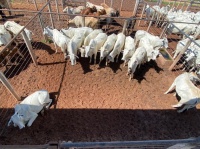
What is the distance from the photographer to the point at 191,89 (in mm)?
4629

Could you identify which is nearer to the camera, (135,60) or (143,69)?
(135,60)

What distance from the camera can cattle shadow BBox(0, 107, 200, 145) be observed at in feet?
13.0

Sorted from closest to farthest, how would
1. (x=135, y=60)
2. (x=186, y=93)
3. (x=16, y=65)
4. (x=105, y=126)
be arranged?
(x=105, y=126)
(x=186, y=93)
(x=135, y=60)
(x=16, y=65)

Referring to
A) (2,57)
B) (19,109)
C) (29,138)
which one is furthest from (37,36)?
(29,138)

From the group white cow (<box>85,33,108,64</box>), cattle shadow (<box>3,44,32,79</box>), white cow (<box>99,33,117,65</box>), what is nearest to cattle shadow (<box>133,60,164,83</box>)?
white cow (<box>99,33,117,65</box>)

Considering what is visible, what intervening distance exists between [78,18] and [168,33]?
6.15m

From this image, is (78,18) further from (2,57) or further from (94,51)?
(2,57)

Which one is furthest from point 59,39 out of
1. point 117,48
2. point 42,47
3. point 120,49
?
point 120,49

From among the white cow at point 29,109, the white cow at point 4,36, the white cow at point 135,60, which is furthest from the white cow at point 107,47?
the white cow at point 4,36

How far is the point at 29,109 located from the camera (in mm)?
3939

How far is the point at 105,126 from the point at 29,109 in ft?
7.52

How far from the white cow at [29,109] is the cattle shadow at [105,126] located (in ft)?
1.21

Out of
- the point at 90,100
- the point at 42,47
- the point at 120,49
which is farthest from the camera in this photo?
the point at 42,47

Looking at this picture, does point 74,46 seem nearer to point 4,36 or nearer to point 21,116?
point 4,36
